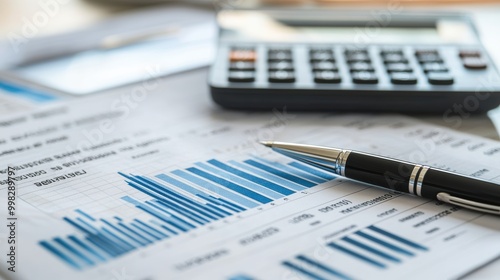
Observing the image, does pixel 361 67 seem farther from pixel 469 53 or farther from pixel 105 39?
pixel 105 39

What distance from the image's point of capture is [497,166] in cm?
41

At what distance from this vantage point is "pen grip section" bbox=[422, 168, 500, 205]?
1.16 feet

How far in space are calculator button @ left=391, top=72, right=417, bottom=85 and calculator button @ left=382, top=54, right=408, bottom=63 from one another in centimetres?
3

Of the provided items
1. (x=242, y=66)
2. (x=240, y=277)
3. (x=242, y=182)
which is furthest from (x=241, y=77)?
(x=240, y=277)

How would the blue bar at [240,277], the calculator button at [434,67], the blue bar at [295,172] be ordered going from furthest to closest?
the calculator button at [434,67]
the blue bar at [295,172]
the blue bar at [240,277]

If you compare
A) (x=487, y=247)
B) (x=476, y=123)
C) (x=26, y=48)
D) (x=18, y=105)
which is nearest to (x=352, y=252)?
(x=487, y=247)

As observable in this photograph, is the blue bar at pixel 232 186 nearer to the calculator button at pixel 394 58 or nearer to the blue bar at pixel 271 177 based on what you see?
the blue bar at pixel 271 177

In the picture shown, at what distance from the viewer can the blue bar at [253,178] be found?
0.38 m

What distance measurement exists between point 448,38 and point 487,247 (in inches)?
11.1

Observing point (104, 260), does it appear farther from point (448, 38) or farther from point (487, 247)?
point (448, 38)

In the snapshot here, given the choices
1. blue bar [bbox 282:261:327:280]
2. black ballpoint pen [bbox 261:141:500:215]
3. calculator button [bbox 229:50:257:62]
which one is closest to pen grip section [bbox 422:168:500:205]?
black ballpoint pen [bbox 261:141:500:215]

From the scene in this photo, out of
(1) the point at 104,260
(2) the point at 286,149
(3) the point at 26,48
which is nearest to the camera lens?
(1) the point at 104,260

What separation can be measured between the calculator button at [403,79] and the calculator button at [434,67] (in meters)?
0.02

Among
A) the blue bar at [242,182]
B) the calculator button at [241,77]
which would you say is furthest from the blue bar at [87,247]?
the calculator button at [241,77]
